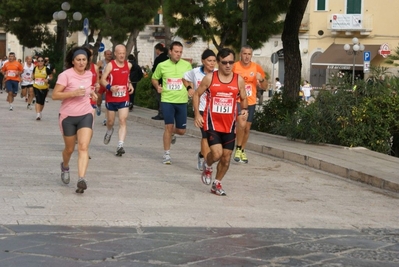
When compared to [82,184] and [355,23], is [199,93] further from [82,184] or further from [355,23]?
[355,23]

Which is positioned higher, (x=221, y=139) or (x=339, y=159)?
(x=221, y=139)

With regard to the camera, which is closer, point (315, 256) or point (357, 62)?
point (315, 256)

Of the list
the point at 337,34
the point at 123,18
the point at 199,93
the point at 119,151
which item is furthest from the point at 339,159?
the point at 337,34

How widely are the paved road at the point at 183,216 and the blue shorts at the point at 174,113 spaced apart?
64 centimetres

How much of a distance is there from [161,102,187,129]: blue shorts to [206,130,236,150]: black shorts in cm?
319

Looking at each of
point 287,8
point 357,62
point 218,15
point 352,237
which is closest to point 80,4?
point 218,15

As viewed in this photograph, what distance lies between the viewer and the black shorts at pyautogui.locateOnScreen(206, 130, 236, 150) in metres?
11.3

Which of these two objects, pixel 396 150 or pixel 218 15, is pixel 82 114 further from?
pixel 218 15

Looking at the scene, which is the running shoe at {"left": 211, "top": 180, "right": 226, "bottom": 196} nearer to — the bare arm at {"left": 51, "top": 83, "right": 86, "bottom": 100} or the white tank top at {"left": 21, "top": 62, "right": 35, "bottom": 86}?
the bare arm at {"left": 51, "top": 83, "right": 86, "bottom": 100}

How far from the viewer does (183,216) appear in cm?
962

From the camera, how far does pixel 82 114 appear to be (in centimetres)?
1115

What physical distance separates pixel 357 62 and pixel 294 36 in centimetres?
3702

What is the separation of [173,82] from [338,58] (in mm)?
44364

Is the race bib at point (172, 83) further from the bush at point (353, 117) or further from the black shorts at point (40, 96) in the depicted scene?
the black shorts at point (40, 96)
